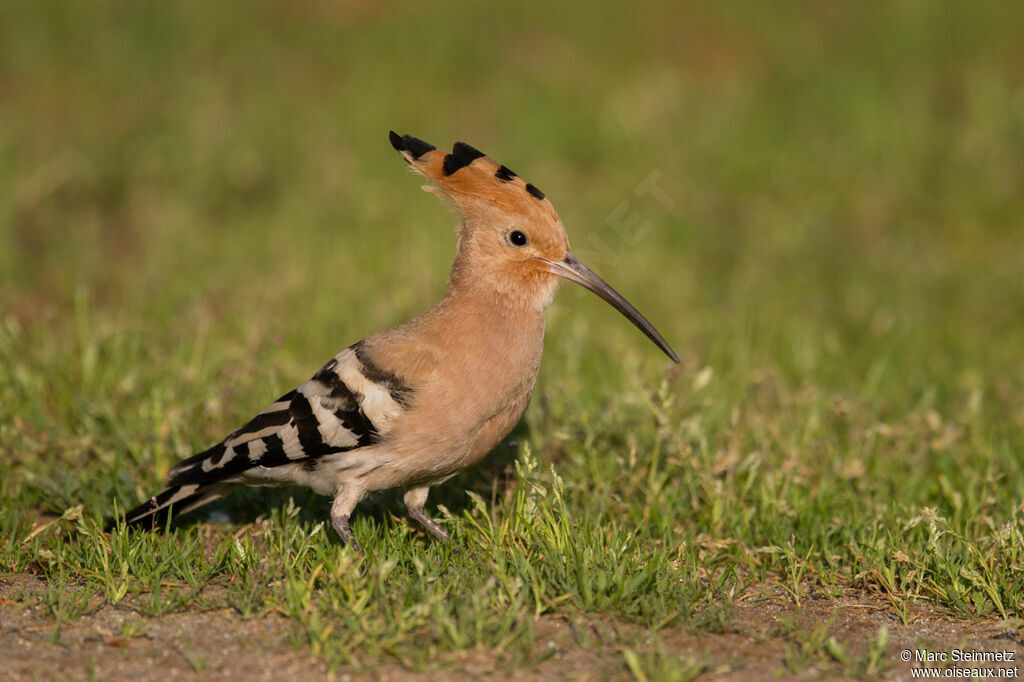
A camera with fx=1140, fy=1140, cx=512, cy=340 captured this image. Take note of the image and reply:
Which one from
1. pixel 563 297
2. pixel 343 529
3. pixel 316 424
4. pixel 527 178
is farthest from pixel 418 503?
pixel 527 178

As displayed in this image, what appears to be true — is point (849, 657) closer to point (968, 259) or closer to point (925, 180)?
point (968, 259)

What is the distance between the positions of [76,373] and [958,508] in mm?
3575

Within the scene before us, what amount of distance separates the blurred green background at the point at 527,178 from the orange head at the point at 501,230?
993mm

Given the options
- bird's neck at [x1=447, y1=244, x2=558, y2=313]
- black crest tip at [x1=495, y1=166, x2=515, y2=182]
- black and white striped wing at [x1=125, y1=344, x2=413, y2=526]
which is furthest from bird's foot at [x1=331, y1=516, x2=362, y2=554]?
black crest tip at [x1=495, y1=166, x2=515, y2=182]

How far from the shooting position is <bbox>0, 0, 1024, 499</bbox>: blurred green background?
5.14m

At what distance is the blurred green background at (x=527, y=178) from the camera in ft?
16.9

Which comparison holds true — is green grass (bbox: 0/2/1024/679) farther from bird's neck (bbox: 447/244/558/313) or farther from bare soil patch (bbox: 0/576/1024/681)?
bird's neck (bbox: 447/244/558/313)

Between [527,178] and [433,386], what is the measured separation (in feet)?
13.6

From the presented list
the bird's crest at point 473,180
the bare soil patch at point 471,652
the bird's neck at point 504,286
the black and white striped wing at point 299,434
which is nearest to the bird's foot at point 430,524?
the black and white striped wing at point 299,434

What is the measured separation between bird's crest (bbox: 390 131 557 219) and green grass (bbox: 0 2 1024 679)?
807 mm

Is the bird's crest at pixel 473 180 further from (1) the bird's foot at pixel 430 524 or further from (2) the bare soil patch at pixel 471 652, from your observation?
(2) the bare soil patch at pixel 471 652

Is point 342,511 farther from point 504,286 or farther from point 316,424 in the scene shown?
point 504,286

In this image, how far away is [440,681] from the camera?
109 inches

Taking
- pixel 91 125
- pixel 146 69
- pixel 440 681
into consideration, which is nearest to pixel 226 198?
pixel 91 125
